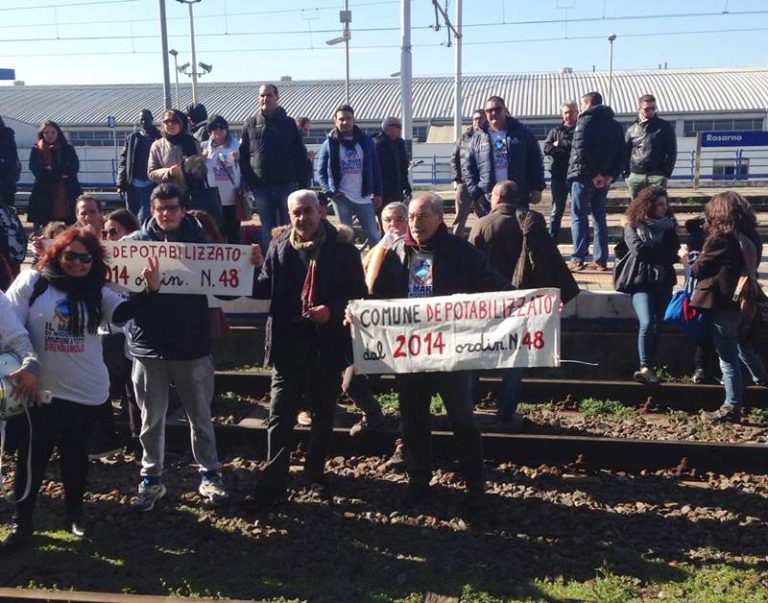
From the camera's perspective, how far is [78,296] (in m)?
5.50

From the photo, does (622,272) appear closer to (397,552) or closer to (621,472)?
(621,472)

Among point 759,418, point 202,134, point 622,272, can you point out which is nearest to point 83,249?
point 622,272

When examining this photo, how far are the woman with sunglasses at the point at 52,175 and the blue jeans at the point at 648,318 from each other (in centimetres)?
802

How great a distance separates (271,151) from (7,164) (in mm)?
3648

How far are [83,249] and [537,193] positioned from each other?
245 inches

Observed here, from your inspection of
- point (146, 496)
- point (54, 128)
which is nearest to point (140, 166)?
point (54, 128)

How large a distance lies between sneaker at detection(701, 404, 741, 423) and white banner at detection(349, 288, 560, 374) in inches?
105

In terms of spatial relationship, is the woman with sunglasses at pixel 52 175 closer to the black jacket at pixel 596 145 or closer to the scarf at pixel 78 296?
the black jacket at pixel 596 145

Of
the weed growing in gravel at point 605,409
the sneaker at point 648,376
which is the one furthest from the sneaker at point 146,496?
the sneaker at point 648,376

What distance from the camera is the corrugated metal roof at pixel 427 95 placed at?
174ft

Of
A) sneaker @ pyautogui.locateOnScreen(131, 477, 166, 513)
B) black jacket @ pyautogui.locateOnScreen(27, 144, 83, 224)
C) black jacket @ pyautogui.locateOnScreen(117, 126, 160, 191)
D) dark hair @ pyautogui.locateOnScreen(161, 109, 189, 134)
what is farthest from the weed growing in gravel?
black jacket @ pyautogui.locateOnScreen(27, 144, 83, 224)

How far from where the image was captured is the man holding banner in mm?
5852

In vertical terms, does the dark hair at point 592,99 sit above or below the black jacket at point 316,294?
above

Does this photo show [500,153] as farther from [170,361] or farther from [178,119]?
[170,361]
